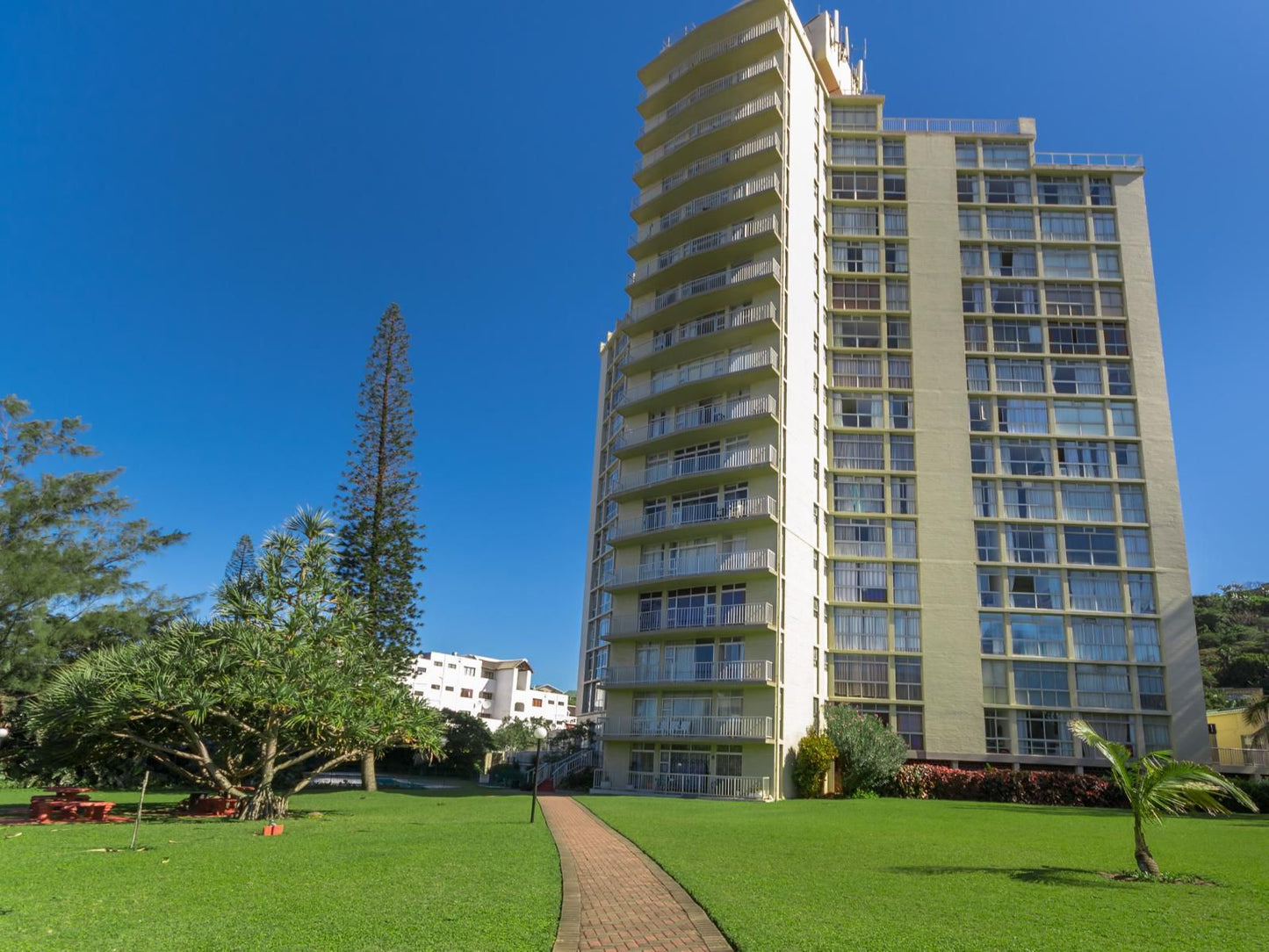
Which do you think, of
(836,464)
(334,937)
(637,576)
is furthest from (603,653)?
(334,937)

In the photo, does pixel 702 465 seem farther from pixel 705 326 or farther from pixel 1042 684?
pixel 1042 684

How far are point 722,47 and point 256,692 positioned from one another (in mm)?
32116

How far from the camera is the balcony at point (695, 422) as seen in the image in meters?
30.2

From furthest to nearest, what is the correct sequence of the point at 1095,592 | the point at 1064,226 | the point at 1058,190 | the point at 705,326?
the point at 1058,190, the point at 1064,226, the point at 705,326, the point at 1095,592

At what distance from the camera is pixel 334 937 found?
22.7ft

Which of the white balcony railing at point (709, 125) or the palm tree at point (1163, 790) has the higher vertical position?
the white balcony railing at point (709, 125)

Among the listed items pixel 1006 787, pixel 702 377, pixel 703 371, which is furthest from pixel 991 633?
pixel 703 371

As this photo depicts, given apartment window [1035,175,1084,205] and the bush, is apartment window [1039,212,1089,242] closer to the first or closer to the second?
apartment window [1035,175,1084,205]

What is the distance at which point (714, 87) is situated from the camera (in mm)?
36219

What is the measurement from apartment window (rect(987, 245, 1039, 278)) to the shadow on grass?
32.0 meters

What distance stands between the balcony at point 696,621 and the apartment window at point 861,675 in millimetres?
6638

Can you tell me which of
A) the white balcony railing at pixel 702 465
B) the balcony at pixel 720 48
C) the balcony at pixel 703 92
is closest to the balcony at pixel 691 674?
the white balcony railing at pixel 702 465

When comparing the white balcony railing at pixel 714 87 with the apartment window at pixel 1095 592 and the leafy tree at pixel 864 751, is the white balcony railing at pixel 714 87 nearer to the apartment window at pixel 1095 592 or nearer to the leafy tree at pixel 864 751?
the apartment window at pixel 1095 592

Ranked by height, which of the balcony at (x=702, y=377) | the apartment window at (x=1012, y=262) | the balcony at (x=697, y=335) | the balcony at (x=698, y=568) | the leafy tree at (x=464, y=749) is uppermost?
the apartment window at (x=1012, y=262)
